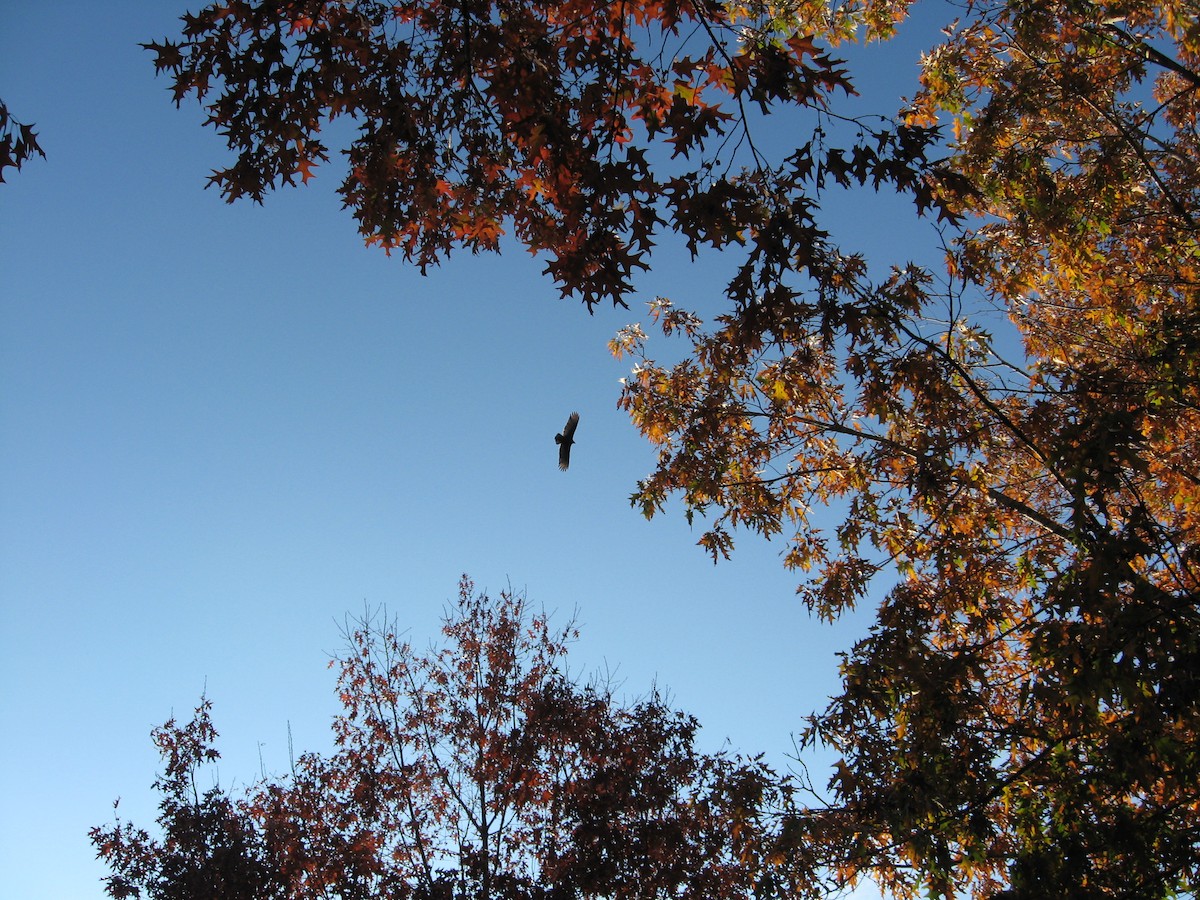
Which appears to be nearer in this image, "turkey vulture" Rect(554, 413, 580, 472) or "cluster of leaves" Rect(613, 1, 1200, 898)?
"cluster of leaves" Rect(613, 1, 1200, 898)

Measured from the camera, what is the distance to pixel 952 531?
6871 mm

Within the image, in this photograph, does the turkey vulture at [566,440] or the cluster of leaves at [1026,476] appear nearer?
the cluster of leaves at [1026,476]

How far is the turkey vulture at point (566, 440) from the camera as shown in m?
8.03

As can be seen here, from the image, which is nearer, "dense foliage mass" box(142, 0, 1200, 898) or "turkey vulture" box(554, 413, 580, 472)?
"dense foliage mass" box(142, 0, 1200, 898)

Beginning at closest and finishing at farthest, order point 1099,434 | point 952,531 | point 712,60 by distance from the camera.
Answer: point 712,60 < point 1099,434 < point 952,531

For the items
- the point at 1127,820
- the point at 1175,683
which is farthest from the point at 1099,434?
the point at 1127,820

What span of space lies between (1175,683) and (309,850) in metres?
11.7

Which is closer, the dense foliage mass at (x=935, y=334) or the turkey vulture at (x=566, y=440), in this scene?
the dense foliage mass at (x=935, y=334)

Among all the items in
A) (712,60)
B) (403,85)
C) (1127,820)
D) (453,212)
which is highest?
(403,85)

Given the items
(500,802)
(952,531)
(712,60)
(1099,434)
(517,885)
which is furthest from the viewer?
(500,802)

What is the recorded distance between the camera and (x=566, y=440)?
27.0 feet

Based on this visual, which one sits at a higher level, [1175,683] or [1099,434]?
[1099,434]

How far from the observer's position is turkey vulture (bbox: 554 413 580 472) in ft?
26.3

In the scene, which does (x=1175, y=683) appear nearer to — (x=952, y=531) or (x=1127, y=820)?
(x=1127, y=820)
